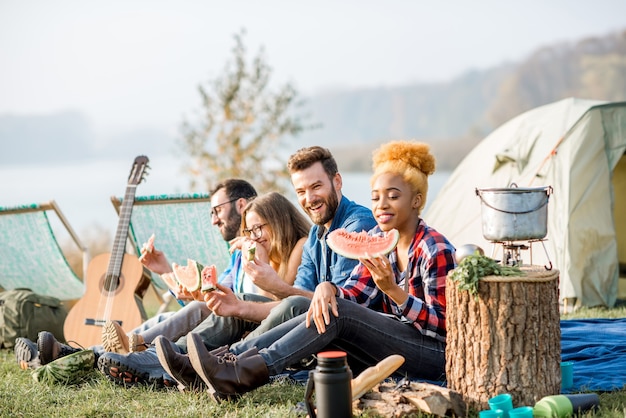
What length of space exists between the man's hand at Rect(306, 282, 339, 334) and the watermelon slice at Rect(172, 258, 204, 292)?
1.23 m

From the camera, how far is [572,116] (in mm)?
7703

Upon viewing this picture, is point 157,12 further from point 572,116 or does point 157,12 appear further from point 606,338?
point 606,338

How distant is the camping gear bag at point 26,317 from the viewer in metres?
6.35

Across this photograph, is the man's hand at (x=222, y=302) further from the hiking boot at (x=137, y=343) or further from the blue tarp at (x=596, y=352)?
the blue tarp at (x=596, y=352)

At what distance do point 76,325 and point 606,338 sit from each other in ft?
13.3

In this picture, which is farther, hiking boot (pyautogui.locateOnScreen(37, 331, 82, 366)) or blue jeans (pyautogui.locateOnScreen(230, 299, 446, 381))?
hiking boot (pyautogui.locateOnScreen(37, 331, 82, 366))

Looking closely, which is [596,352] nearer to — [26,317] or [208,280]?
[208,280]

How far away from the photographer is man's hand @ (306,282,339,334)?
375 centimetres

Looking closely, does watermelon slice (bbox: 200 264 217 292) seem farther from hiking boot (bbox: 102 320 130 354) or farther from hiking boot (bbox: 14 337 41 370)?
hiking boot (bbox: 14 337 41 370)

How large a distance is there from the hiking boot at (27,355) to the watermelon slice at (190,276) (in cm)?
112

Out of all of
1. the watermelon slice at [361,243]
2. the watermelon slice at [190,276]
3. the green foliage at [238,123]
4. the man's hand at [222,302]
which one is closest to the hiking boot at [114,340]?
the watermelon slice at [190,276]

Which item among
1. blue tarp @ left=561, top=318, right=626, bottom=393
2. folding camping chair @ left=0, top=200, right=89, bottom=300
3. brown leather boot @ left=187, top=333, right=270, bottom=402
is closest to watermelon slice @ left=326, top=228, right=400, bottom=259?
brown leather boot @ left=187, top=333, right=270, bottom=402

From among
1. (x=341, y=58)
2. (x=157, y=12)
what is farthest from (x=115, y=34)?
(x=341, y=58)

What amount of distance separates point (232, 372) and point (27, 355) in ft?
6.82
